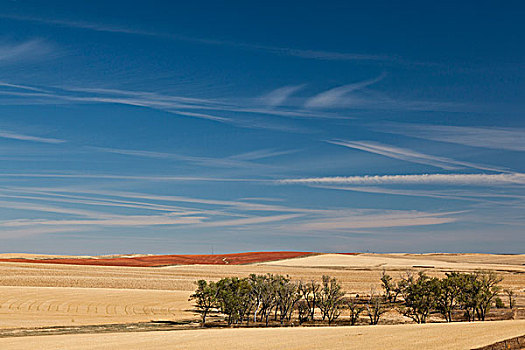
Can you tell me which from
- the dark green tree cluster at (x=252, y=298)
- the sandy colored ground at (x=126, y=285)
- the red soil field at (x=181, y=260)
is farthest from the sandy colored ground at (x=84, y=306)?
the red soil field at (x=181, y=260)

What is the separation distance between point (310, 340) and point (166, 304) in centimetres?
4075

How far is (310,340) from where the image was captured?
26.5 meters

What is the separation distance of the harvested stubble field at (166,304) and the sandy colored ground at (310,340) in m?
0.05

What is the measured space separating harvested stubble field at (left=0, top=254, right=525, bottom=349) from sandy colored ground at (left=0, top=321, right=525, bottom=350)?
0.05m

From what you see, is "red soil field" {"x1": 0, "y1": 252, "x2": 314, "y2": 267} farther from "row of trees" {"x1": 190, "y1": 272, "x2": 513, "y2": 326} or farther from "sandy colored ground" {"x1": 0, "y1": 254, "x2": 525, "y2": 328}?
"row of trees" {"x1": 190, "y1": 272, "x2": 513, "y2": 326}

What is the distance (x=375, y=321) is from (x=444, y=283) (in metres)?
8.60

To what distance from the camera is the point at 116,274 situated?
95.5 metres

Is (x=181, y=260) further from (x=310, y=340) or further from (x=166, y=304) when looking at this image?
(x=310, y=340)

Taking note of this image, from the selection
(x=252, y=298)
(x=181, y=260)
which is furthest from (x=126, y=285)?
(x=181, y=260)

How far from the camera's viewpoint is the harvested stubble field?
26.4m

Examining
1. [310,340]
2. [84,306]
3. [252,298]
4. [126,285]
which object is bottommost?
[310,340]

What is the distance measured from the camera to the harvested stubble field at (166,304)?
1041 inches

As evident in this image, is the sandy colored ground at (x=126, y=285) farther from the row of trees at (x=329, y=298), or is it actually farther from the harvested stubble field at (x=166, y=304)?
the row of trees at (x=329, y=298)

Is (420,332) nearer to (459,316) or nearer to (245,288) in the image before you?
(245,288)
